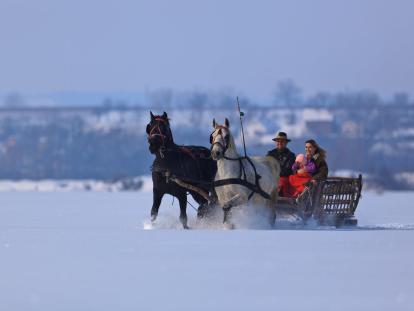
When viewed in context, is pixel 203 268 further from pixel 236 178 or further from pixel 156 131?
pixel 156 131

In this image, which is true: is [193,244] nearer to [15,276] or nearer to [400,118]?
[15,276]

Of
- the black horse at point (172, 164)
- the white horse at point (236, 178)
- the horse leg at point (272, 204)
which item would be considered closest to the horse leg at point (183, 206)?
the black horse at point (172, 164)

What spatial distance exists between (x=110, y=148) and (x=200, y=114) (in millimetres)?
16479

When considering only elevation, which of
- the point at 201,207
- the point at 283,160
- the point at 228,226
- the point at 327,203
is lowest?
the point at 228,226

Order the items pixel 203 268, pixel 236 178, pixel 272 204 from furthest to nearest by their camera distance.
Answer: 1. pixel 272 204
2. pixel 236 178
3. pixel 203 268

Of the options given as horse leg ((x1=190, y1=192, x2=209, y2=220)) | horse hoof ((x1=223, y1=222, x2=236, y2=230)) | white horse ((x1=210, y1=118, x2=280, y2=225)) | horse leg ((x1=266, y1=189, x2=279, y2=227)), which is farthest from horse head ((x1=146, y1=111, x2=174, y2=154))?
horse leg ((x1=266, y1=189, x2=279, y2=227))

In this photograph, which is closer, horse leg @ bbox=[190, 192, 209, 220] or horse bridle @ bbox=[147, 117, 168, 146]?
horse bridle @ bbox=[147, 117, 168, 146]

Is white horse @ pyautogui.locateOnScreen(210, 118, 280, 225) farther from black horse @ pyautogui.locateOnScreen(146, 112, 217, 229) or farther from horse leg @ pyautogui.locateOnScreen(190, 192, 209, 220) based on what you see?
horse leg @ pyautogui.locateOnScreen(190, 192, 209, 220)

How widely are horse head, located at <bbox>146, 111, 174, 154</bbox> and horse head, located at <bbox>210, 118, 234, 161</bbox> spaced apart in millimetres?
737

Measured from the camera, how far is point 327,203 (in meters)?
20.1

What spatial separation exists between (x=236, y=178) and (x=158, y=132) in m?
1.12

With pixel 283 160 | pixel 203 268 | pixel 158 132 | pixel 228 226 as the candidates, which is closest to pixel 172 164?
pixel 158 132

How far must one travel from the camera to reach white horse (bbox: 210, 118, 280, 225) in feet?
61.9

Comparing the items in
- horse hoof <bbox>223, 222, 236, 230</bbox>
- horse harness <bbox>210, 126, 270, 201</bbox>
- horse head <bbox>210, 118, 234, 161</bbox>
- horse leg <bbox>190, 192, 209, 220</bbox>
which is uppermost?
horse head <bbox>210, 118, 234, 161</bbox>
